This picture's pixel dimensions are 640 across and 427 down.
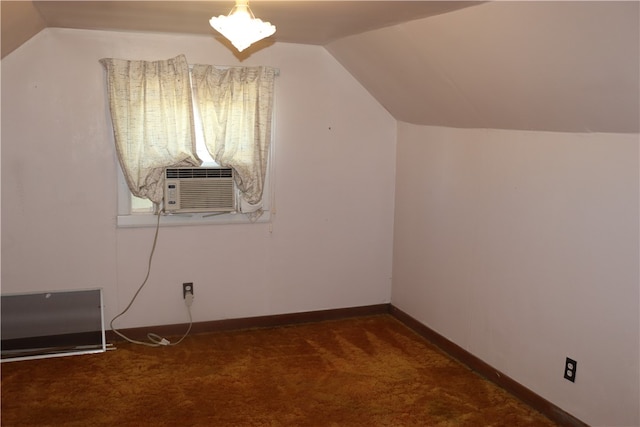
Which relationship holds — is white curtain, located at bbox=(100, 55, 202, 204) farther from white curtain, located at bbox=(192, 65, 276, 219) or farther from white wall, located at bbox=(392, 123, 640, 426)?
white wall, located at bbox=(392, 123, 640, 426)

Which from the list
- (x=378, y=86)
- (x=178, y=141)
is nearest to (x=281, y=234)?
(x=178, y=141)

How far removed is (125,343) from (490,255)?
7.96 feet

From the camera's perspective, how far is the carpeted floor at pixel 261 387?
2.96 meters

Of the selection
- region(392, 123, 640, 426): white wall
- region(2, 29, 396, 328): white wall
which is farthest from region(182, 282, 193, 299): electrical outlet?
region(392, 123, 640, 426): white wall

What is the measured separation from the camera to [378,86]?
4.04m

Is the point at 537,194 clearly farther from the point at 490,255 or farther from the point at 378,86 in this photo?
the point at 378,86

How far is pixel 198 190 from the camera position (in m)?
3.89

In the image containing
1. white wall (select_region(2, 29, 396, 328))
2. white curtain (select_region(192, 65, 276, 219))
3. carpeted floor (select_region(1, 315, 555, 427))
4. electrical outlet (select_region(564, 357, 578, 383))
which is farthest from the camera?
white curtain (select_region(192, 65, 276, 219))

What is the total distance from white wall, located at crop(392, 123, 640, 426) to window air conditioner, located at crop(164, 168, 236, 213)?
1326 mm

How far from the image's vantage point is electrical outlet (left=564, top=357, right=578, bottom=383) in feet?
9.27

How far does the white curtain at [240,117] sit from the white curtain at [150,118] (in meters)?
0.12

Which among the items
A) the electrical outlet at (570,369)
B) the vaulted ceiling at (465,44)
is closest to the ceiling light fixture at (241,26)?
the vaulted ceiling at (465,44)

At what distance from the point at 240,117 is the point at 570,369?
8.13 feet

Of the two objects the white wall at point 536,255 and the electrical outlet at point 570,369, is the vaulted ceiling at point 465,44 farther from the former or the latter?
the electrical outlet at point 570,369
